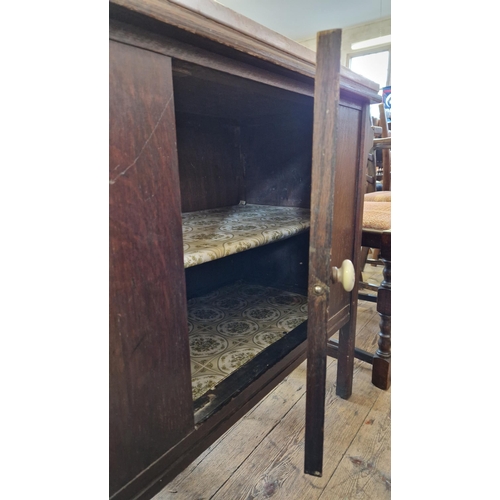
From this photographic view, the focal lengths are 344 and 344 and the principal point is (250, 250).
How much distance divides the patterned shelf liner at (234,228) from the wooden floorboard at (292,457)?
576 mm

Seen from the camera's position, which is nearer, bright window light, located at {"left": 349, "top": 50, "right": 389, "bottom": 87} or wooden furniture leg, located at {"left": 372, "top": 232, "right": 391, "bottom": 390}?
wooden furniture leg, located at {"left": 372, "top": 232, "right": 391, "bottom": 390}

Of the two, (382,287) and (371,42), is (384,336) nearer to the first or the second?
(382,287)

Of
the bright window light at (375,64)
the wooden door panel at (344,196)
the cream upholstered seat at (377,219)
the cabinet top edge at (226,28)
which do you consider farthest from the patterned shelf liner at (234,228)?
the bright window light at (375,64)

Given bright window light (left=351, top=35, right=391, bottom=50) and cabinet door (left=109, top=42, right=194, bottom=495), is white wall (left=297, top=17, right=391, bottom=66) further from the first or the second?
cabinet door (left=109, top=42, right=194, bottom=495)

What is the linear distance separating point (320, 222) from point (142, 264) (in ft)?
0.74

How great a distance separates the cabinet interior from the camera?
2.37ft

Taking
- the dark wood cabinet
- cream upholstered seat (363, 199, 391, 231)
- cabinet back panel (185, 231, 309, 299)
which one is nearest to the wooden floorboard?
the dark wood cabinet

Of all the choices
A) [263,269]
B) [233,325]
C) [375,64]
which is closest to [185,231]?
[233,325]

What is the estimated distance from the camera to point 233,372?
Answer: 72 centimetres

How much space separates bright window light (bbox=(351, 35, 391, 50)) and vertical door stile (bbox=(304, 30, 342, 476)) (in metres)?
5.48

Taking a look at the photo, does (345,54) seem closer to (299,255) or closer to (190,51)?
(299,255)

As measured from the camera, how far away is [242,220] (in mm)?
1008

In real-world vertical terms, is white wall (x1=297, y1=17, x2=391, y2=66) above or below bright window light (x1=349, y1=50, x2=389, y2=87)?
above
